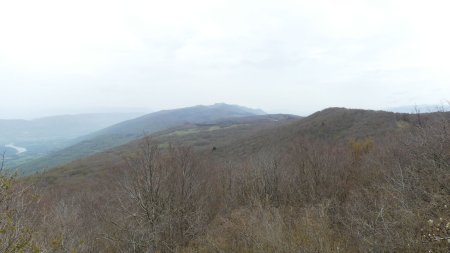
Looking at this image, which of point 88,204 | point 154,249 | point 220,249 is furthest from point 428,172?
point 88,204

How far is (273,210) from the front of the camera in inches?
727

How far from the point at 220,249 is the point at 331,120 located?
109464mm

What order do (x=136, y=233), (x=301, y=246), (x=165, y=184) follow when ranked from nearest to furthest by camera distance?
(x=301, y=246) < (x=136, y=233) < (x=165, y=184)

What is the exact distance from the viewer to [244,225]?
14258mm

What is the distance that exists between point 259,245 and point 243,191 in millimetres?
19057

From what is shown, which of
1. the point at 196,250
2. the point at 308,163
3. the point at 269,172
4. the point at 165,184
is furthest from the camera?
the point at 308,163

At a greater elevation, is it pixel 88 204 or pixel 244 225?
pixel 244 225

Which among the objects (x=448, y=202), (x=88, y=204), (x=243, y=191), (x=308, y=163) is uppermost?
(x=448, y=202)

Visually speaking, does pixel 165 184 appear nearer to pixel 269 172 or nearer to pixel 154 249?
pixel 154 249

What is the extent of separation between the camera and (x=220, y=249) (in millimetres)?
14109

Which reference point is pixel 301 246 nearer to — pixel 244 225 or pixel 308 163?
pixel 244 225

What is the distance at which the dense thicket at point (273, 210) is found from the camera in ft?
36.6

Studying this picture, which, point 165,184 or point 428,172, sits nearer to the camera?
point 428,172

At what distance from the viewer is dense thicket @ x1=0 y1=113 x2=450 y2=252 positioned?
11141 mm
